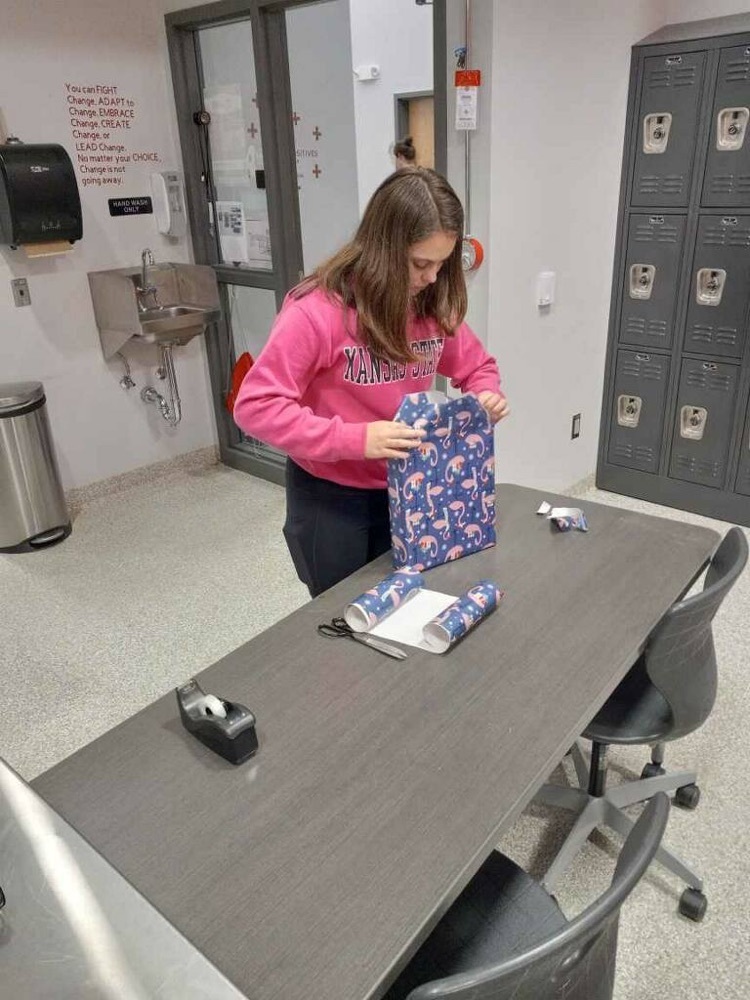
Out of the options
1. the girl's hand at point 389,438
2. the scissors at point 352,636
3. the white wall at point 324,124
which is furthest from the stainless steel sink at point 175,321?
the scissors at point 352,636

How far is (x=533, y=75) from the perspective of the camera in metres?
2.64

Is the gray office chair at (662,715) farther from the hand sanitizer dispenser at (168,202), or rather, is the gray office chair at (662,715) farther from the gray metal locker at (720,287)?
the hand sanitizer dispenser at (168,202)

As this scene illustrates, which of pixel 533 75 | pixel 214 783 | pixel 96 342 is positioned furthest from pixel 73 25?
pixel 214 783

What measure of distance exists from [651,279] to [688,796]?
2.27m

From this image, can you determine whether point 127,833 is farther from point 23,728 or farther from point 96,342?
point 96,342

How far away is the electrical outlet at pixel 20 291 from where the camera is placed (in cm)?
337

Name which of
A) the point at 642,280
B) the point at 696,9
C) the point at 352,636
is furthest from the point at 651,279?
the point at 352,636

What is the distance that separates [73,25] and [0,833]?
A: 355cm

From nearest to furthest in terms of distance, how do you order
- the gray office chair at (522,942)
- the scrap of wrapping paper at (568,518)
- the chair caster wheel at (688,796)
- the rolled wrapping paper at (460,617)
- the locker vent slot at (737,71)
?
the gray office chair at (522,942) < the rolled wrapping paper at (460,617) < the scrap of wrapping paper at (568,518) < the chair caster wheel at (688,796) < the locker vent slot at (737,71)

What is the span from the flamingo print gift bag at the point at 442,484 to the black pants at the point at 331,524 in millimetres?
137

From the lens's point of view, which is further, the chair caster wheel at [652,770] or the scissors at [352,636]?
the chair caster wheel at [652,770]

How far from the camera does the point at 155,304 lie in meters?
3.84

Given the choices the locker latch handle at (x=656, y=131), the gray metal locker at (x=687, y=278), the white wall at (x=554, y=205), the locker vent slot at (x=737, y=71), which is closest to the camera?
the white wall at (x=554, y=205)

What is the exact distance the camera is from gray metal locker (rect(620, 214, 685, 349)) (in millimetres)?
3248
